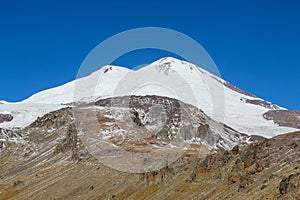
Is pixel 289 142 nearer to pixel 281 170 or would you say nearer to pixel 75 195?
pixel 281 170

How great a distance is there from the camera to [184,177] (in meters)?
77.4

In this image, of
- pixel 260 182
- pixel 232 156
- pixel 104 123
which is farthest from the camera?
pixel 104 123

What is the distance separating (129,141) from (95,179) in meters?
50.8

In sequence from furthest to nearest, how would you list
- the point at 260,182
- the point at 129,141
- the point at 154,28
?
the point at 129,141 < the point at 154,28 < the point at 260,182

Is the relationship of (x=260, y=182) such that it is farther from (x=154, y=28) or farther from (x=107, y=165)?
(x=107, y=165)

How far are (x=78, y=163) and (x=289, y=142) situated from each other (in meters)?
85.2

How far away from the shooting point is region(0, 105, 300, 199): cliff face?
5388 centimetres

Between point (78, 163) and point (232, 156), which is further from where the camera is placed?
point (78, 163)

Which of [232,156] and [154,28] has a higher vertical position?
[154,28]

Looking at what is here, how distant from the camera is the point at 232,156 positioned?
72.1 m

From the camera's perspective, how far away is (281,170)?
178ft

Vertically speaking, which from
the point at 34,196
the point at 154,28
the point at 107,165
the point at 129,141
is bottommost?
the point at 34,196

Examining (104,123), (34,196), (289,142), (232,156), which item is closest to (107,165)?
(34,196)

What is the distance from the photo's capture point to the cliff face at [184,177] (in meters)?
53.9
